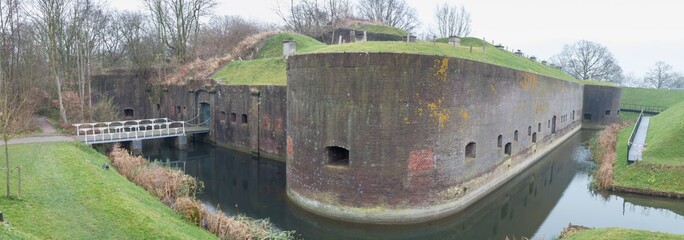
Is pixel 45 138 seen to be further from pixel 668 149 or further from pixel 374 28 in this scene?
pixel 668 149

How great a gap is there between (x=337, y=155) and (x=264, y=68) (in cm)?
1268

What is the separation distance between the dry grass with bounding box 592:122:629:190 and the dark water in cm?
49

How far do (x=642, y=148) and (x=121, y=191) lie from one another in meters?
18.2

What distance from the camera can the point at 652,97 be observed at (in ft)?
151

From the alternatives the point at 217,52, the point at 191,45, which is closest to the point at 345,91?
the point at 217,52

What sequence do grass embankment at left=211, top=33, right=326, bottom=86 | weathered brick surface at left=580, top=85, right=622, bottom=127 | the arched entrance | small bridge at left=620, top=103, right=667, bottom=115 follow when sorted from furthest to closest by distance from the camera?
small bridge at left=620, top=103, right=667, bottom=115 < weathered brick surface at left=580, top=85, right=622, bottom=127 < the arched entrance < grass embankment at left=211, top=33, right=326, bottom=86

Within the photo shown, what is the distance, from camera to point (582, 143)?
26.5 meters

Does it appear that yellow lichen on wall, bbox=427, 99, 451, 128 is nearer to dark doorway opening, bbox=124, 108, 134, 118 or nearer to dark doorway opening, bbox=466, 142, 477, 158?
dark doorway opening, bbox=466, 142, 477, 158

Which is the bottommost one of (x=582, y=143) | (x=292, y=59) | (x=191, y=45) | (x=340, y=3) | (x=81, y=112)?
(x=582, y=143)

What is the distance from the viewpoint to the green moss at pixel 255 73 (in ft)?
70.9

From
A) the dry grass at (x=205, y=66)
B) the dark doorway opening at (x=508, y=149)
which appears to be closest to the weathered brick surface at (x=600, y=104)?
the dark doorway opening at (x=508, y=149)

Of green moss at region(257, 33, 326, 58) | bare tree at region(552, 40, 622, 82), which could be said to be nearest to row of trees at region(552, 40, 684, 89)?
bare tree at region(552, 40, 622, 82)

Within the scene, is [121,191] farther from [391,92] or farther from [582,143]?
[582,143]

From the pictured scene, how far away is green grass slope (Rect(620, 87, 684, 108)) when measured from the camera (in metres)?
44.4
